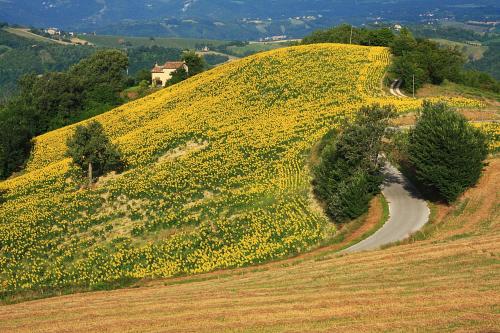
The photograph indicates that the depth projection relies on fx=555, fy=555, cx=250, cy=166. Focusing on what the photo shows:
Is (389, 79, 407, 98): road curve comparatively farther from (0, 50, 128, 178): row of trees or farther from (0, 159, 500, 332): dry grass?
(0, 50, 128, 178): row of trees

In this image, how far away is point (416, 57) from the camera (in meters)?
96.3

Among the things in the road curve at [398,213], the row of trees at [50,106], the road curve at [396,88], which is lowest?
the row of trees at [50,106]

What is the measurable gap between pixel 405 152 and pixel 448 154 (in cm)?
614

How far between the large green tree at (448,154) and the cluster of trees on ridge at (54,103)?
61301mm

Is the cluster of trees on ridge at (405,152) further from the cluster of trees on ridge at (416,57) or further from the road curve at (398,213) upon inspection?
the cluster of trees on ridge at (416,57)

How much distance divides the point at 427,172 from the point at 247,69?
61.4m

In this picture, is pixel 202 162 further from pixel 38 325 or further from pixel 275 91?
pixel 38 325

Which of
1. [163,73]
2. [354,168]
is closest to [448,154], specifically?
[354,168]

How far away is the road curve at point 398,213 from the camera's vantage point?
138 ft

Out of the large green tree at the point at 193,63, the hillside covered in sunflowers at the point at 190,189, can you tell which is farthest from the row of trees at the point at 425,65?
the large green tree at the point at 193,63

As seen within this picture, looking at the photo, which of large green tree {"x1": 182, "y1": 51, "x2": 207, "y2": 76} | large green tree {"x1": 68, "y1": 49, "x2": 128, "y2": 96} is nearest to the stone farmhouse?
large green tree {"x1": 182, "y1": 51, "x2": 207, "y2": 76}

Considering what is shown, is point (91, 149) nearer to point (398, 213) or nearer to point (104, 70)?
point (398, 213)

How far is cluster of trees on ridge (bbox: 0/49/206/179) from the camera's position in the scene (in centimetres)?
8462

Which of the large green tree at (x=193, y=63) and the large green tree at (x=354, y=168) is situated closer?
the large green tree at (x=354, y=168)
